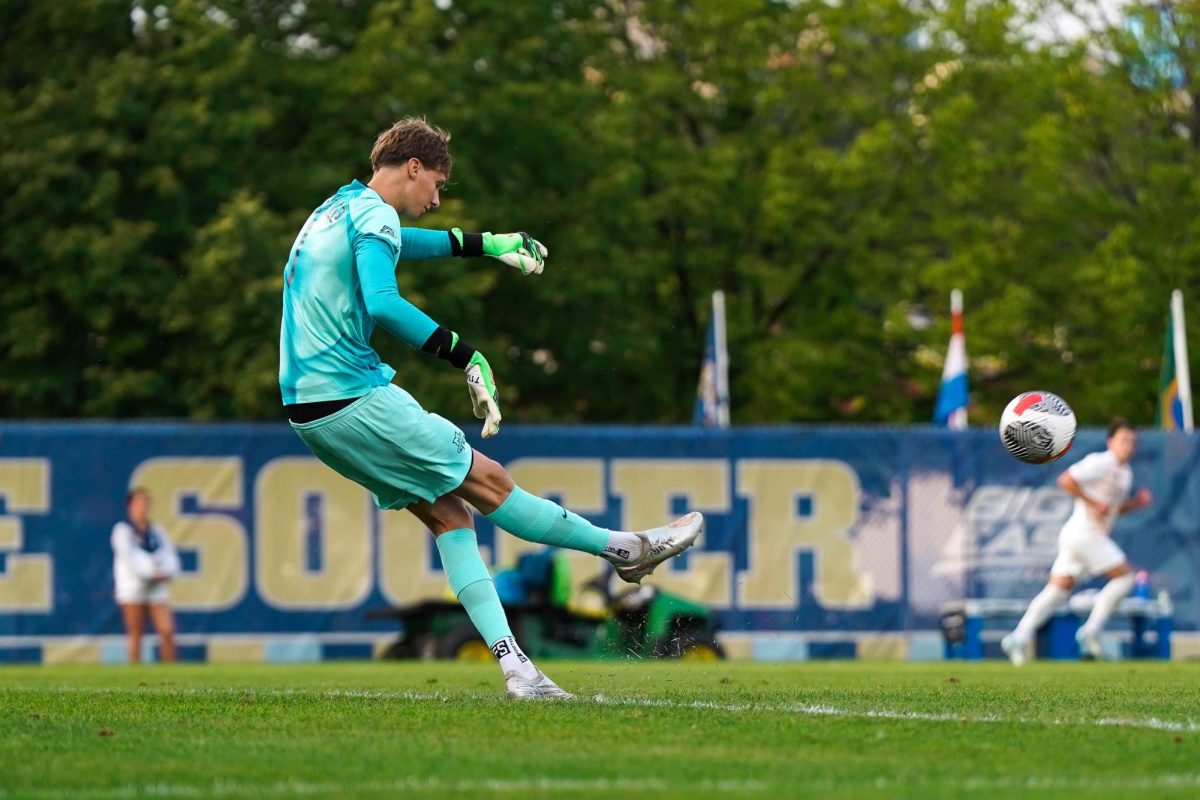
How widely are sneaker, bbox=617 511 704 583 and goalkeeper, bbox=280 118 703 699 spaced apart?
3 cm

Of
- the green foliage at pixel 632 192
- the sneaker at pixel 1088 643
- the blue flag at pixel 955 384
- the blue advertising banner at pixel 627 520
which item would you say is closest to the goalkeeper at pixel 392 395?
the sneaker at pixel 1088 643

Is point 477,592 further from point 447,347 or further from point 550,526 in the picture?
point 447,347

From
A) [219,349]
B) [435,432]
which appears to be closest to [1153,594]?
[219,349]

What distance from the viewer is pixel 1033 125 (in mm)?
31266

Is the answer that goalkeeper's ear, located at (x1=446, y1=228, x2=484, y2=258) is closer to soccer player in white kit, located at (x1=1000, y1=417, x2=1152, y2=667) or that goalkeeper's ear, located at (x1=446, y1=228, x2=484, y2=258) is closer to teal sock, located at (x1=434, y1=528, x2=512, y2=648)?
→ teal sock, located at (x1=434, y1=528, x2=512, y2=648)

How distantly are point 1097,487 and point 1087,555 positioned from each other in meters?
0.60

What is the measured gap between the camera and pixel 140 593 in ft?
60.6

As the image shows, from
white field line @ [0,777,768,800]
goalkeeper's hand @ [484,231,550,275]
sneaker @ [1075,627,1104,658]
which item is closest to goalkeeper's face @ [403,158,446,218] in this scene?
goalkeeper's hand @ [484,231,550,275]

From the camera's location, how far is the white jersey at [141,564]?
60.5 ft

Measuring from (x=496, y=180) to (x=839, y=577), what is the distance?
1192 centimetres

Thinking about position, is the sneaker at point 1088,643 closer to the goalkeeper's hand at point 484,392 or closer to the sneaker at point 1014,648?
the sneaker at point 1014,648

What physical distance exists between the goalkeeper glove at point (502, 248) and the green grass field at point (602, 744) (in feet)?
5.59

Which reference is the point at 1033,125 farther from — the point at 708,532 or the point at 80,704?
the point at 80,704

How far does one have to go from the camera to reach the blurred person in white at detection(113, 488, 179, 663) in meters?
18.4
